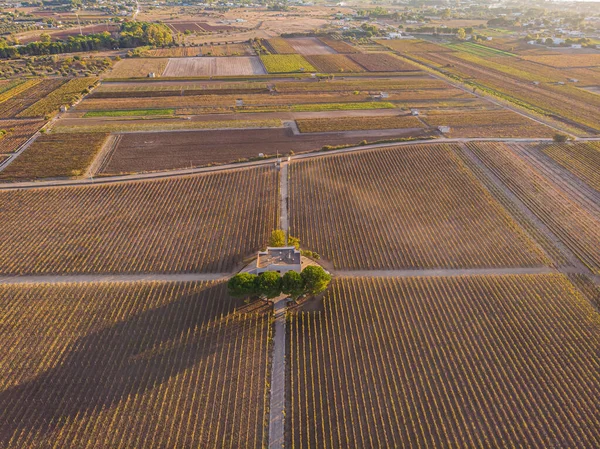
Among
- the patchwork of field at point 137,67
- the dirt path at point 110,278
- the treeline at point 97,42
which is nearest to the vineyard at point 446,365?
the dirt path at point 110,278

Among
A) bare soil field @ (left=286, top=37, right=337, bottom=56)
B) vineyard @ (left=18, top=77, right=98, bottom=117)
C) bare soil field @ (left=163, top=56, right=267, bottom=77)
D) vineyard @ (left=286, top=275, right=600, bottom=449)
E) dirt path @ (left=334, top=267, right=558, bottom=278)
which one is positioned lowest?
vineyard @ (left=286, top=275, right=600, bottom=449)

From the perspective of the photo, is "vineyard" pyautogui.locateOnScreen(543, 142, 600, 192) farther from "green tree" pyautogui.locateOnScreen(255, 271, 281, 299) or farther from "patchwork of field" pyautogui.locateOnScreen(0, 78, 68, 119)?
"patchwork of field" pyautogui.locateOnScreen(0, 78, 68, 119)

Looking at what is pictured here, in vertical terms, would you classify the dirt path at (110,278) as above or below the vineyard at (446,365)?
above

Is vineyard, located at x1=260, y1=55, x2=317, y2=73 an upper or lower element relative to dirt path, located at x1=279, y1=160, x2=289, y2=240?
upper

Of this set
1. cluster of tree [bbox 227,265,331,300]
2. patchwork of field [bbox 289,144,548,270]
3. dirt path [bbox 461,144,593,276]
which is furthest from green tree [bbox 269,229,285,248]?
dirt path [bbox 461,144,593,276]

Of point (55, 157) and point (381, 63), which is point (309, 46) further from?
point (55, 157)

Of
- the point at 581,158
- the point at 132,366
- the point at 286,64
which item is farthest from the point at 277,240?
the point at 286,64

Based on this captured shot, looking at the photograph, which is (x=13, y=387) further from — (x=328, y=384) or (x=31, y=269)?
(x=328, y=384)

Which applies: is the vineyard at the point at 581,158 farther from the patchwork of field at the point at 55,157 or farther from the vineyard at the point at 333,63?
the patchwork of field at the point at 55,157
